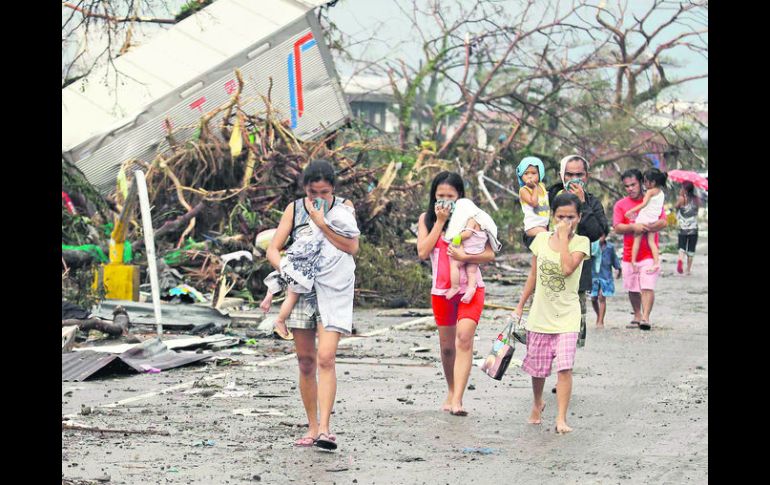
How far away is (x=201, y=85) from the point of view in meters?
22.7

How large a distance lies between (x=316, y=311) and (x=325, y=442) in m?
0.83

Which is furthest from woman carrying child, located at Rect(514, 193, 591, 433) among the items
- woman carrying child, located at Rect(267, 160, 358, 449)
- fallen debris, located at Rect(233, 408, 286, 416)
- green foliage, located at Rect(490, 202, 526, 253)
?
green foliage, located at Rect(490, 202, 526, 253)

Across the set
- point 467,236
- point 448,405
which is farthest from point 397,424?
point 467,236

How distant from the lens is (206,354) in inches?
471

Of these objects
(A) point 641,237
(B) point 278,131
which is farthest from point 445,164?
(A) point 641,237

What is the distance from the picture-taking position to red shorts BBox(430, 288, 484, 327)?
9.36m

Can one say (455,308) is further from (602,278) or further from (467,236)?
(602,278)

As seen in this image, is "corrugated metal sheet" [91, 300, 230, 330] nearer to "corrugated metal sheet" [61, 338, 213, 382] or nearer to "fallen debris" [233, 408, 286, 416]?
"corrugated metal sheet" [61, 338, 213, 382]

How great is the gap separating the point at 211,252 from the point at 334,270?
10.5 metres

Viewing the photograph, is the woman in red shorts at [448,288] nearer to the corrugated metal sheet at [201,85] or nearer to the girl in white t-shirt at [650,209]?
the girl in white t-shirt at [650,209]

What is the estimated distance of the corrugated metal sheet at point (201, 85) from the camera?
71.4 feet

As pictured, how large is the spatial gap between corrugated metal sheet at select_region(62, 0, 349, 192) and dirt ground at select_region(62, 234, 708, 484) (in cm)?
964
